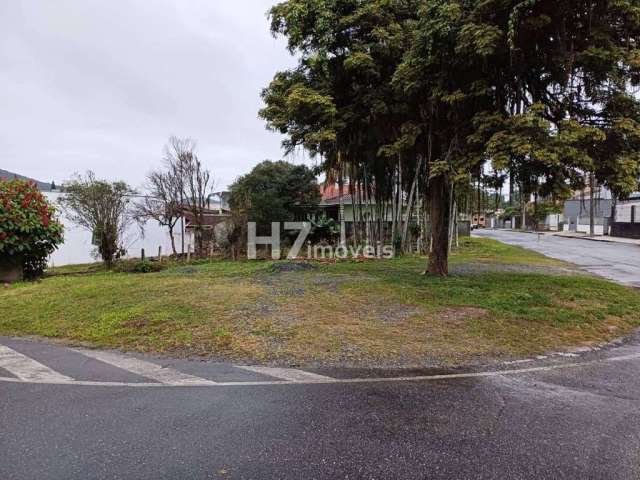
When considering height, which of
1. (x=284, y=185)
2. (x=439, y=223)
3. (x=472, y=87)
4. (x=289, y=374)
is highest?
(x=472, y=87)

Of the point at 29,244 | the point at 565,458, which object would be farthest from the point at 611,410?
the point at 29,244

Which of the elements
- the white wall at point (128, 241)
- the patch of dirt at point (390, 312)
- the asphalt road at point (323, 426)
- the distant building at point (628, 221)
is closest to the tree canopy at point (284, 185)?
the white wall at point (128, 241)

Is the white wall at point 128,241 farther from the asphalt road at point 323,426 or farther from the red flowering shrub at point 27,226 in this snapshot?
the asphalt road at point 323,426

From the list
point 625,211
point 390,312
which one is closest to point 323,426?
point 390,312

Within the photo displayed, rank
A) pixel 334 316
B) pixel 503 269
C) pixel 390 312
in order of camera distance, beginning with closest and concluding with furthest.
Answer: pixel 334 316
pixel 390 312
pixel 503 269

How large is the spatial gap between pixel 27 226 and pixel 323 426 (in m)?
10.4

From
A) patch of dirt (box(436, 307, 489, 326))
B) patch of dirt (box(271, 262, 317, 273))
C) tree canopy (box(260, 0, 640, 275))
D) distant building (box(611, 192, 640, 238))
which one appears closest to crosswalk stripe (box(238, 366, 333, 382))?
patch of dirt (box(436, 307, 489, 326))

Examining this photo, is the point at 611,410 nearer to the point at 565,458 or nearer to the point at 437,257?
the point at 565,458

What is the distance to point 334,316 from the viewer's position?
5.92 meters

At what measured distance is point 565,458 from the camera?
2389 millimetres

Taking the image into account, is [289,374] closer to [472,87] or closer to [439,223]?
[472,87]

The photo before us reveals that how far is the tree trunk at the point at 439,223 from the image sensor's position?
29.4ft

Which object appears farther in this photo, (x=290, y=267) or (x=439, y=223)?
(x=290, y=267)

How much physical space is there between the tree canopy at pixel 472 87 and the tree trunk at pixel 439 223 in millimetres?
28
